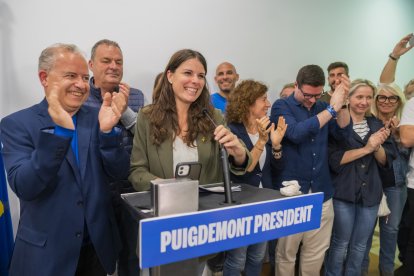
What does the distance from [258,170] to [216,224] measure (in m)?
1.21

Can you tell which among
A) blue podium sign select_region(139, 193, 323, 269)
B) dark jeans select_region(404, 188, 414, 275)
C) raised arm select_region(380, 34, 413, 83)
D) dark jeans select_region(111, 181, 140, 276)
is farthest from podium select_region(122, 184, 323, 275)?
raised arm select_region(380, 34, 413, 83)

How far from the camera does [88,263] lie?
121 centimetres

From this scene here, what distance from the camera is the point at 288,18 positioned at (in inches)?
146

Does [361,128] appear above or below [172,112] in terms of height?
below

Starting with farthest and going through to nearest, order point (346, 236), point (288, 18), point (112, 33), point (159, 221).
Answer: point (288, 18), point (112, 33), point (346, 236), point (159, 221)

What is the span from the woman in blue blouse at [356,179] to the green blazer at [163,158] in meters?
1.05

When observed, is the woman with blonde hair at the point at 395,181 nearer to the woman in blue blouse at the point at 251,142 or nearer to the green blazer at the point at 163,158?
the woman in blue blouse at the point at 251,142

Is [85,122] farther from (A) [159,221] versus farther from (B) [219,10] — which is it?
(B) [219,10]

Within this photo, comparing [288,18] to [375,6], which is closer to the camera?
[288,18]

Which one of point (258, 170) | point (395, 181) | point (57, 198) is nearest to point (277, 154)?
point (258, 170)

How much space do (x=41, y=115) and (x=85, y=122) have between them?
5.7 inches

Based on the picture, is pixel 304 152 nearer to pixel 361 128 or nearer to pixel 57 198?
pixel 361 128

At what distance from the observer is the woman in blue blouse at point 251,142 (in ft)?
6.37

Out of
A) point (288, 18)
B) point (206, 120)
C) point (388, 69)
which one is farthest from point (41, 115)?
point (288, 18)
